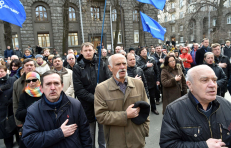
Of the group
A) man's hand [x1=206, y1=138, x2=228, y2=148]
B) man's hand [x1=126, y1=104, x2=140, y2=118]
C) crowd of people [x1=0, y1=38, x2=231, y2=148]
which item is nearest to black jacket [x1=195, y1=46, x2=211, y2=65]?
crowd of people [x1=0, y1=38, x2=231, y2=148]

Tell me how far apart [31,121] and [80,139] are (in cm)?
64

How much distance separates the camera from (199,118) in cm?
171

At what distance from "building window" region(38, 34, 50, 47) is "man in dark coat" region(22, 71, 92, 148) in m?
21.7

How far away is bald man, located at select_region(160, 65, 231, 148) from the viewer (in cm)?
168

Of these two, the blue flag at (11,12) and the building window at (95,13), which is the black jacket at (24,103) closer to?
the blue flag at (11,12)

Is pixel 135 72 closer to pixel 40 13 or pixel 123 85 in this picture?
pixel 123 85

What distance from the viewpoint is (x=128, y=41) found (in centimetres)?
2442

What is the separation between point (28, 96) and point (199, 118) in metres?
2.49

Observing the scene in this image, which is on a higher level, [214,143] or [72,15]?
[72,15]

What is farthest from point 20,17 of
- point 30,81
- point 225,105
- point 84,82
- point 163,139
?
point 225,105

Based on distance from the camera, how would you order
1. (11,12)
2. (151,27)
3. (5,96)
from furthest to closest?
(151,27) < (11,12) < (5,96)

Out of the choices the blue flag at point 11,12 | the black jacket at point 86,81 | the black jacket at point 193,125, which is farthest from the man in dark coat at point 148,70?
the blue flag at point 11,12

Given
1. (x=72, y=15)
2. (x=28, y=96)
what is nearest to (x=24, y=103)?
(x=28, y=96)

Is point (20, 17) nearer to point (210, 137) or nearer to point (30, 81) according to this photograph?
point (30, 81)
